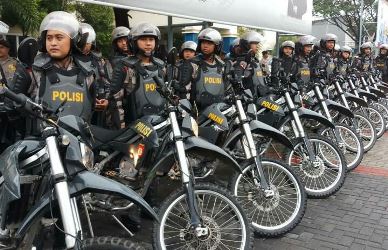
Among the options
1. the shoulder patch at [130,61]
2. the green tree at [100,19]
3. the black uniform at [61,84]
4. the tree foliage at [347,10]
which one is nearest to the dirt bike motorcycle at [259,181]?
the shoulder patch at [130,61]

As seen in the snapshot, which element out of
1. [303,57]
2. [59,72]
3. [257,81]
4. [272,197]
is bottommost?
[272,197]

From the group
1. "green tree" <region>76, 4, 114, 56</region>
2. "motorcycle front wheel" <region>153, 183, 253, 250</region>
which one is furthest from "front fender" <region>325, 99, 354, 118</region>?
"green tree" <region>76, 4, 114, 56</region>

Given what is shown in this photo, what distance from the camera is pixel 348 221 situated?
4.43m

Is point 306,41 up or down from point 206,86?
up

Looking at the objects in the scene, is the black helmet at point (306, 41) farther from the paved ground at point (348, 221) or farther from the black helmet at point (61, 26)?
the black helmet at point (61, 26)

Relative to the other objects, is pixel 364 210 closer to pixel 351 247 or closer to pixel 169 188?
pixel 351 247

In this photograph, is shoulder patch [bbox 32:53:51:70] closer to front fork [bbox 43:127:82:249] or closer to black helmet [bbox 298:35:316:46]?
front fork [bbox 43:127:82:249]

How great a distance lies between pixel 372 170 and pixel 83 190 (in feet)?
17.2

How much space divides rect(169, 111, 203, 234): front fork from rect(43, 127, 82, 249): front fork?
40.4 inches

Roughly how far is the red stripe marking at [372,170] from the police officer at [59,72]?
4.50 meters

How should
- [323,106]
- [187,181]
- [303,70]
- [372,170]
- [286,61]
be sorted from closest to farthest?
[187,181], [323,106], [372,170], [303,70], [286,61]

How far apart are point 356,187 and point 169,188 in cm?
242

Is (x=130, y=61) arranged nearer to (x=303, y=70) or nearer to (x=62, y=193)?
(x=62, y=193)

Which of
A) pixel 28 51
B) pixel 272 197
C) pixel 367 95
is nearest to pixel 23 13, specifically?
pixel 28 51
